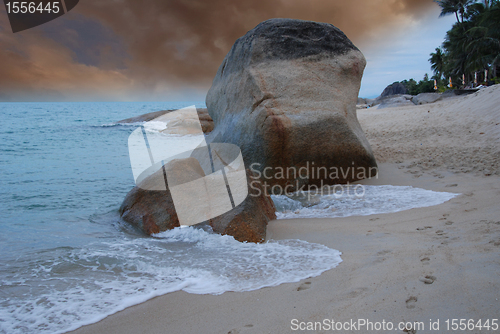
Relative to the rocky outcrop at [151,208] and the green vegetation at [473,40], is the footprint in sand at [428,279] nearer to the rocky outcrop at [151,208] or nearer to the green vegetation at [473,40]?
the rocky outcrop at [151,208]

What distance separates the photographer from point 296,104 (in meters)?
5.50

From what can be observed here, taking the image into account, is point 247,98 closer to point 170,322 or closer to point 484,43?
point 170,322

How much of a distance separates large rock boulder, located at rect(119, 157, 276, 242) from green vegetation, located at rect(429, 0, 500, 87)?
2643cm

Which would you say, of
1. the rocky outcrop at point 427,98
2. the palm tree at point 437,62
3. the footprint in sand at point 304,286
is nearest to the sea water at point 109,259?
the footprint in sand at point 304,286

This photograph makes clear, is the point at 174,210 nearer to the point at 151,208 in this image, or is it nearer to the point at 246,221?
the point at 151,208

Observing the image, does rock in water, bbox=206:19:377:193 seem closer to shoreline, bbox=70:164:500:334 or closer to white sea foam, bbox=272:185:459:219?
white sea foam, bbox=272:185:459:219

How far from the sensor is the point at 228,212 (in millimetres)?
3752

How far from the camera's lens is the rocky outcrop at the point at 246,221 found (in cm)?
352

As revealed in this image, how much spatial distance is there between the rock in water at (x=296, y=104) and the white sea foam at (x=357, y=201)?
537 millimetres

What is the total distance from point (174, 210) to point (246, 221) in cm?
96

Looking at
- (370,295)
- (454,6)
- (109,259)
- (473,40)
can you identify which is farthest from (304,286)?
(454,6)

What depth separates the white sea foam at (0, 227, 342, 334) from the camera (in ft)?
7.55

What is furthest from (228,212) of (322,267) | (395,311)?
(395,311)

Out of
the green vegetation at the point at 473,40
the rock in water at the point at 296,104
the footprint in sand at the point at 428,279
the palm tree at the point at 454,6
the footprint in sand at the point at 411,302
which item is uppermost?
the palm tree at the point at 454,6
